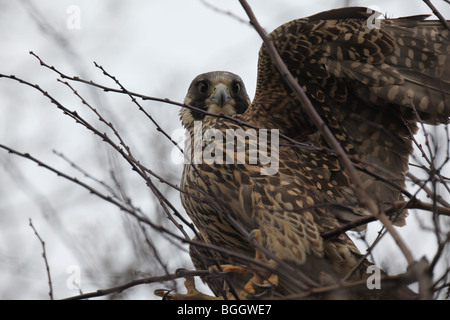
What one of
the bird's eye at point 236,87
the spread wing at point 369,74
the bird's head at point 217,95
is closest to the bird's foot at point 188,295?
the spread wing at point 369,74

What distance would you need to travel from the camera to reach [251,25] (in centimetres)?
219

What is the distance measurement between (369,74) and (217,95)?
1.25 metres

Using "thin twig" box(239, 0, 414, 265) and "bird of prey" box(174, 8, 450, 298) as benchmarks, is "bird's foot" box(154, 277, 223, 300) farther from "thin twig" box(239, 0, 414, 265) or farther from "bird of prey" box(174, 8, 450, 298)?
"thin twig" box(239, 0, 414, 265)

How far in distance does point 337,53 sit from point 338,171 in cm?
85

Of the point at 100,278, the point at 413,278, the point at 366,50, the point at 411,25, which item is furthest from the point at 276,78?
the point at 413,278

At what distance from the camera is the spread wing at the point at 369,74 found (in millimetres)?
3488

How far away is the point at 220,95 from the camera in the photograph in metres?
4.32

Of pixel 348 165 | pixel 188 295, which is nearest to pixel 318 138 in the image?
pixel 188 295

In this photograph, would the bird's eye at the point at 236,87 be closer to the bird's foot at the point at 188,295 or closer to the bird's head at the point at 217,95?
the bird's head at the point at 217,95

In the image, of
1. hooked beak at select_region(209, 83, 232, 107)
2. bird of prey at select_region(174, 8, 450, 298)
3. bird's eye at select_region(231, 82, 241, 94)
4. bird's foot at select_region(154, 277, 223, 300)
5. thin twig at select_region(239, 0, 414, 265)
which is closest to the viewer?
thin twig at select_region(239, 0, 414, 265)

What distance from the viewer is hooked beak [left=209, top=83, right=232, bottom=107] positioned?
4.31 meters

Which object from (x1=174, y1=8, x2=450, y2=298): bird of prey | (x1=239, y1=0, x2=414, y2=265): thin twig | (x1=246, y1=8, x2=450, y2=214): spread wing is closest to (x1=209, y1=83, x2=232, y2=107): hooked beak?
(x1=174, y1=8, x2=450, y2=298): bird of prey
